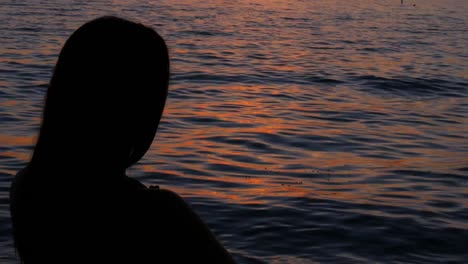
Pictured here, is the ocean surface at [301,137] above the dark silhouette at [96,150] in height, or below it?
below

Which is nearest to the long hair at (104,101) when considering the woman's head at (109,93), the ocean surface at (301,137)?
the woman's head at (109,93)

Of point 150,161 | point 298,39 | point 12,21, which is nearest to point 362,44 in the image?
point 298,39

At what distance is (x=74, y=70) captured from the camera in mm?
2035

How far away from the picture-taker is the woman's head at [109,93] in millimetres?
1997

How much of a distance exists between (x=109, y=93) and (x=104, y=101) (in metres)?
0.02

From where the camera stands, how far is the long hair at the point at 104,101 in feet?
6.56

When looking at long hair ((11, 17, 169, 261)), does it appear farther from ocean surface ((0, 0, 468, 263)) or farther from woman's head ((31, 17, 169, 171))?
ocean surface ((0, 0, 468, 263))

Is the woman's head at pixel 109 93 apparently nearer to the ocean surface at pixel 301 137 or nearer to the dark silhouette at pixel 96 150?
the dark silhouette at pixel 96 150

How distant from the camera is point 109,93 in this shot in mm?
2004

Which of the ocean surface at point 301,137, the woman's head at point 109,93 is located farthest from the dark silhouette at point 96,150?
the ocean surface at point 301,137

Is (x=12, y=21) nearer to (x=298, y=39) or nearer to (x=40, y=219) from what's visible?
(x=298, y=39)

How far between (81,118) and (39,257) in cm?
35

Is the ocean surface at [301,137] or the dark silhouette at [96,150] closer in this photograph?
the dark silhouette at [96,150]

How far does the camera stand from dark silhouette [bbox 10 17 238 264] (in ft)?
6.25
